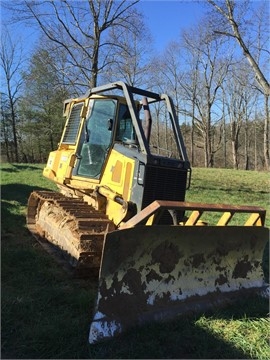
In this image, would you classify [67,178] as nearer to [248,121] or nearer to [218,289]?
[218,289]

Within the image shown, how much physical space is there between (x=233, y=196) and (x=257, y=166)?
35934 millimetres

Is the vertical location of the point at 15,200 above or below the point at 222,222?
below

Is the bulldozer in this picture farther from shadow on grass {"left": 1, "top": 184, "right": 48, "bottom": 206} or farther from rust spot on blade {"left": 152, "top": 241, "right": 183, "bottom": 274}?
shadow on grass {"left": 1, "top": 184, "right": 48, "bottom": 206}

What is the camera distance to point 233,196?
14578mm

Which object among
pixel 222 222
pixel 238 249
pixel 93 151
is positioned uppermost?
pixel 93 151

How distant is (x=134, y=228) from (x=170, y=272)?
2.46 ft

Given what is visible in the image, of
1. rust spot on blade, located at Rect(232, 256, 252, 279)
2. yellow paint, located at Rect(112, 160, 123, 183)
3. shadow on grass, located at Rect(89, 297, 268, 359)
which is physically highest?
yellow paint, located at Rect(112, 160, 123, 183)

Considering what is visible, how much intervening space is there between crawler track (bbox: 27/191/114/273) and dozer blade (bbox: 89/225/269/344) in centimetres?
93

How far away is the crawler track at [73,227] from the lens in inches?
198

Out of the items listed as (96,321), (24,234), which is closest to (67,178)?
(24,234)

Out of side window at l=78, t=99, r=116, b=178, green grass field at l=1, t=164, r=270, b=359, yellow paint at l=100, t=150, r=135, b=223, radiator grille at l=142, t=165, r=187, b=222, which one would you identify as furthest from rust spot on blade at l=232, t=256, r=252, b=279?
side window at l=78, t=99, r=116, b=178

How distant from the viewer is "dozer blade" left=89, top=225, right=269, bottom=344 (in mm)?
4027

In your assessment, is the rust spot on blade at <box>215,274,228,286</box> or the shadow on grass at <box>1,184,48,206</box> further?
the shadow on grass at <box>1,184,48,206</box>

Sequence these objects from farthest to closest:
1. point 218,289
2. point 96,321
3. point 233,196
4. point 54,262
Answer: point 233,196 < point 54,262 < point 218,289 < point 96,321
